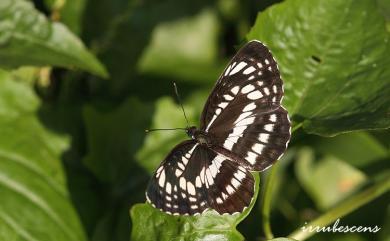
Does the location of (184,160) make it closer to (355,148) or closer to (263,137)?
(263,137)

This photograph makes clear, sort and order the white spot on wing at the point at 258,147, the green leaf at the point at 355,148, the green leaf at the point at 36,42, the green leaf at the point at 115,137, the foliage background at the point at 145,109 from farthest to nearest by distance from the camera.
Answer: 1. the green leaf at the point at 355,148
2. the green leaf at the point at 115,137
3. the green leaf at the point at 36,42
4. the foliage background at the point at 145,109
5. the white spot on wing at the point at 258,147

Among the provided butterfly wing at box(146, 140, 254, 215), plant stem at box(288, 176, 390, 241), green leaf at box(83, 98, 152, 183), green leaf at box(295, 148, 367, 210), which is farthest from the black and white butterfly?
green leaf at box(295, 148, 367, 210)

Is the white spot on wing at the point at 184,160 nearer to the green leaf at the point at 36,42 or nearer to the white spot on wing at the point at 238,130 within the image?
the white spot on wing at the point at 238,130

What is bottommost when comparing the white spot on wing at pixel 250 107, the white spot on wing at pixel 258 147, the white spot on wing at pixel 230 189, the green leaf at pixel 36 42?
the white spot on wing at pixel 230 189

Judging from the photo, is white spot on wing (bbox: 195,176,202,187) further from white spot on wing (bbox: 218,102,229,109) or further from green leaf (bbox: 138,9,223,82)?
green leaf (bbox: 138,9,223,82)

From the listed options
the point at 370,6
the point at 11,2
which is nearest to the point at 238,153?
the point at 370,6

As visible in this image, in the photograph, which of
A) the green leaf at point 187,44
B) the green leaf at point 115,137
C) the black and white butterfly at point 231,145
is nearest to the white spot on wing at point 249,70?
the black and white butterfly at point 231,145

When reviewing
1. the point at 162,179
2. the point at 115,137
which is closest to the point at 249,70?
the point at 162,179
